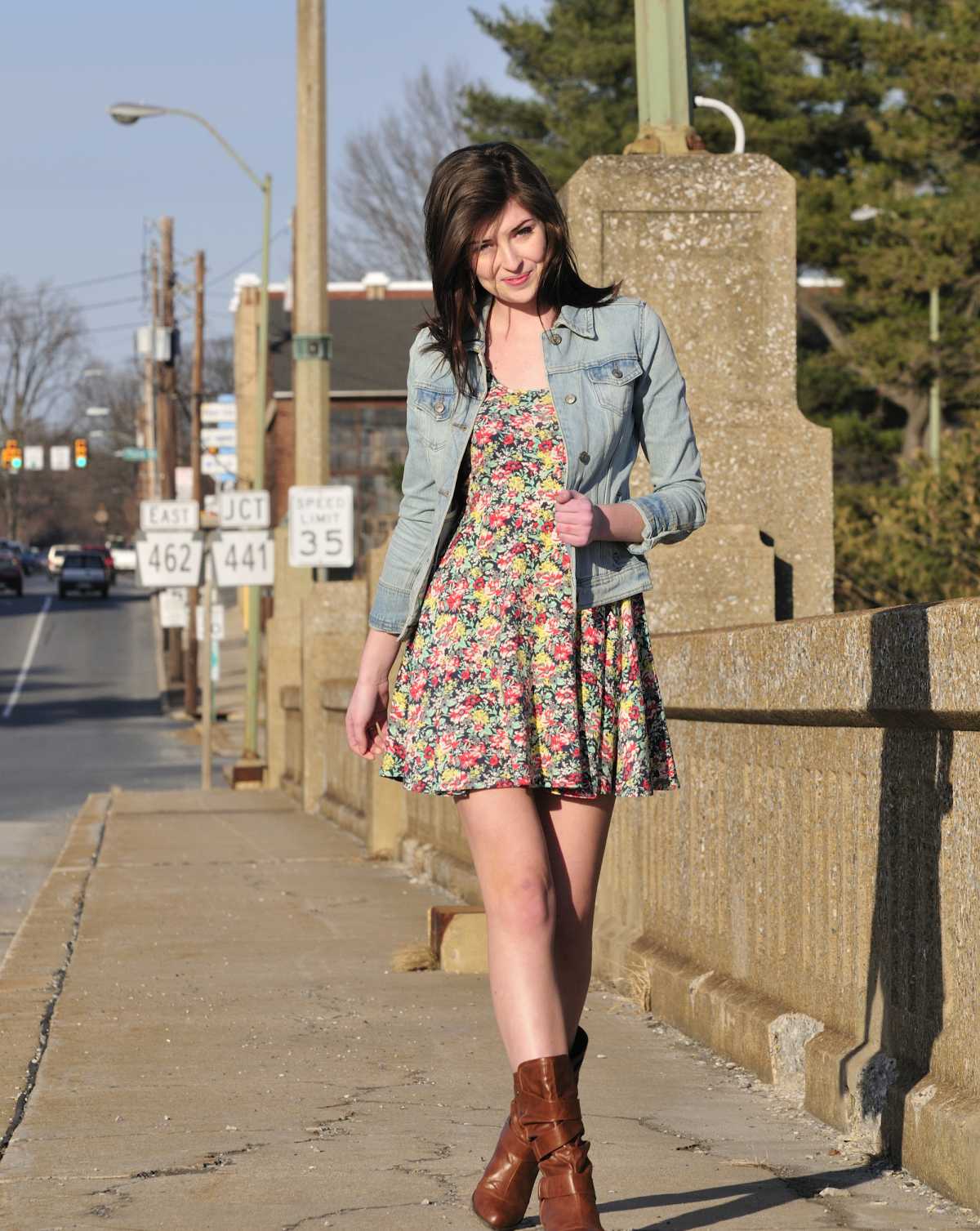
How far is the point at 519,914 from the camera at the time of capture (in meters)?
3.60

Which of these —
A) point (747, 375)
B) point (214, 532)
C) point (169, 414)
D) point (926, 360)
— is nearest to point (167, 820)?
point (214, 532)

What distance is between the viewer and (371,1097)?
17.2ft

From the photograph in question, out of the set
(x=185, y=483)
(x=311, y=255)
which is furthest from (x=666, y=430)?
(x=185, y=483)

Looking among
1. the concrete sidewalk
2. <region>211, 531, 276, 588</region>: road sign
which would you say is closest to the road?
the concrete sidewalk

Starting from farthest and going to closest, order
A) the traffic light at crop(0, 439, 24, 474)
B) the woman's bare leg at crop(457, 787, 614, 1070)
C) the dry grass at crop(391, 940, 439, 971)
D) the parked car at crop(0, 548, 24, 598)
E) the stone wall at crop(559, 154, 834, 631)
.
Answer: the parked car at crop(0, 548, 24, 598), the traffic light at crop(0, 439, 24, 474), the stone wall at crop(559, 154, 834, 631), the dry grass at crop(391, 940, 439, 971), the woman's bare leg at crop(457, 787, 614, 1070)

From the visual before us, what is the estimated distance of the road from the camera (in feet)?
56.3

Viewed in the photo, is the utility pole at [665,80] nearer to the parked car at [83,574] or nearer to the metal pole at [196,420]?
the metal pole at [196,420]

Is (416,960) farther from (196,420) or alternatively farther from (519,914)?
(196,420)

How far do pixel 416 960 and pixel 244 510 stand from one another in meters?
16.0

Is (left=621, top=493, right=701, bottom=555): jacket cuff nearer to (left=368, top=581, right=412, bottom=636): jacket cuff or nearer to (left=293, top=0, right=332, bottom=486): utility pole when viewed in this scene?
(left=368, top=581, right=412, bottom=636): jacket cuff

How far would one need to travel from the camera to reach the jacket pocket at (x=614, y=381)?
3.73m

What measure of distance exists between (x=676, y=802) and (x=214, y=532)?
53.1ft

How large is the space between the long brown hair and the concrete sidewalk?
5.60 feet

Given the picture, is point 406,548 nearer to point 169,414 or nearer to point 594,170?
point 594,170
